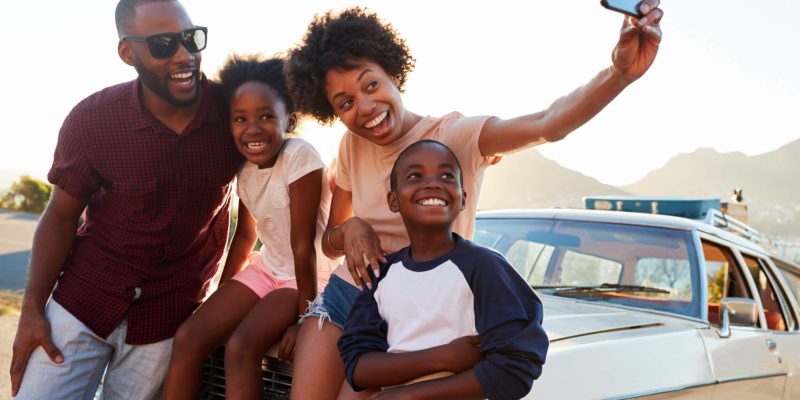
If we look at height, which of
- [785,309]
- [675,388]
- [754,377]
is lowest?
[754,377]

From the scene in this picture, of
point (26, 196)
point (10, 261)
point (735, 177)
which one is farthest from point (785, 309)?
point (735, 177)

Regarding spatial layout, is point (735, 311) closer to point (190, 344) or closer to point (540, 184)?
point (190, 344)

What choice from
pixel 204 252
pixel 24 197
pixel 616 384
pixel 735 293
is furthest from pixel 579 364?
pixel 24 197

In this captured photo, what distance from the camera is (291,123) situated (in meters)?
3.22

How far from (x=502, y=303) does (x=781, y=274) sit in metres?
4.02

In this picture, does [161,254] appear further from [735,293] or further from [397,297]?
[735,293]

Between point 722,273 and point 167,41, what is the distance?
389 cm

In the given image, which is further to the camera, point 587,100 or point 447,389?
point 587,100

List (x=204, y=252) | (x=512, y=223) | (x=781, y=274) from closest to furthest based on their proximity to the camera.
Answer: (x=204, y=252) → (x=512, y=223) → (x=781, y=274)

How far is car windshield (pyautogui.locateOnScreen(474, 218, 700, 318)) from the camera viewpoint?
3852 millimetres

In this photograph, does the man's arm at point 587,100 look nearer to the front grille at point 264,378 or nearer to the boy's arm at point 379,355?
the boy's arm at point 379,355

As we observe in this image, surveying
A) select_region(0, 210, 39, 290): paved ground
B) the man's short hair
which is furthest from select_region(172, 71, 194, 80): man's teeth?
select_region(0, 210, 39, 290): paved ground

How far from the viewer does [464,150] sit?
94.0 inches

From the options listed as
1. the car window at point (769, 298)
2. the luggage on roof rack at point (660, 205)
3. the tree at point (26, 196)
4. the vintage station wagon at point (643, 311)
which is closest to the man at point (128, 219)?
the vintage station wagon at point (643, 311)
